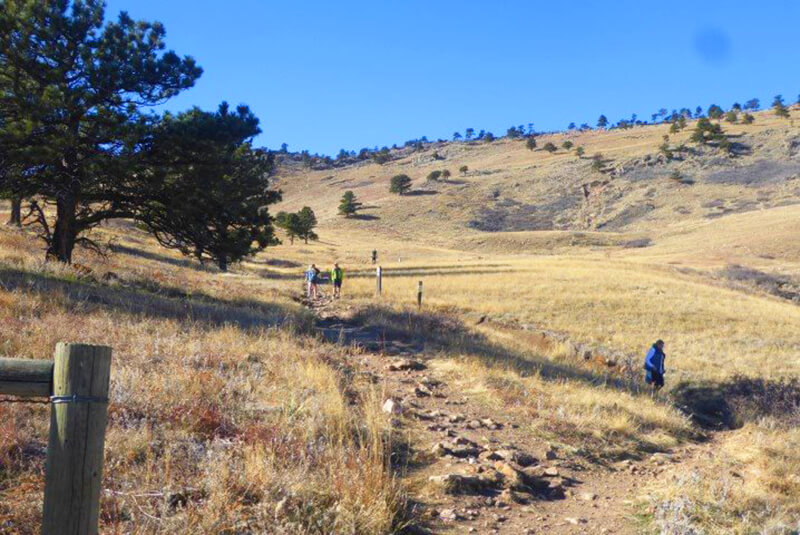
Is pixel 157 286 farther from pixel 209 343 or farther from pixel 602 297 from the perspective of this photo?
pixel 602 297

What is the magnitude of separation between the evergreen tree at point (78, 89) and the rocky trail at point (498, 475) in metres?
10.5

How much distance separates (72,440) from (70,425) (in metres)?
0.07

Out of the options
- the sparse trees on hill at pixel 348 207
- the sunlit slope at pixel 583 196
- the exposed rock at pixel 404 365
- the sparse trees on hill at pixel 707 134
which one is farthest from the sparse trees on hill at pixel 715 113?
the exposed rock at pixel 404 365

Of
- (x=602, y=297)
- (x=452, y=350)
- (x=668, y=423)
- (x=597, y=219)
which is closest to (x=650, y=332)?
(x=602, y=297)

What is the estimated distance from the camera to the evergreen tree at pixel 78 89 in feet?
48.5

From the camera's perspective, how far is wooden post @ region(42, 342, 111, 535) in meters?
2.71

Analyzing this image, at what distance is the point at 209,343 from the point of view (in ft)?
29.8

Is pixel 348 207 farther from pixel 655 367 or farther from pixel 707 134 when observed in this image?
pixel 655 367

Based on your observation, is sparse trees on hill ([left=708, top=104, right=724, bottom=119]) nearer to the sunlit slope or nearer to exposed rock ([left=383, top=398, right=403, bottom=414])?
the sunlit slope

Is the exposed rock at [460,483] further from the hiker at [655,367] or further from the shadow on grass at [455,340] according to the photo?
the hiker at [655,367]

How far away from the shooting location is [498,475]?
19.0ft

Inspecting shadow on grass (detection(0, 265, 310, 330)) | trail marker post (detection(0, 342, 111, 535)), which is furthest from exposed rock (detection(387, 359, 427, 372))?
trail marker post (detection(0, 342, 111, 535))

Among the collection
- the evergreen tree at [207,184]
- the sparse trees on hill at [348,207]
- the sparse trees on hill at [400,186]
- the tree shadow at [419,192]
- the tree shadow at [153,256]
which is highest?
the sparse trees on hill at [400,186]

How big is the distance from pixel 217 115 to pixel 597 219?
255ft
